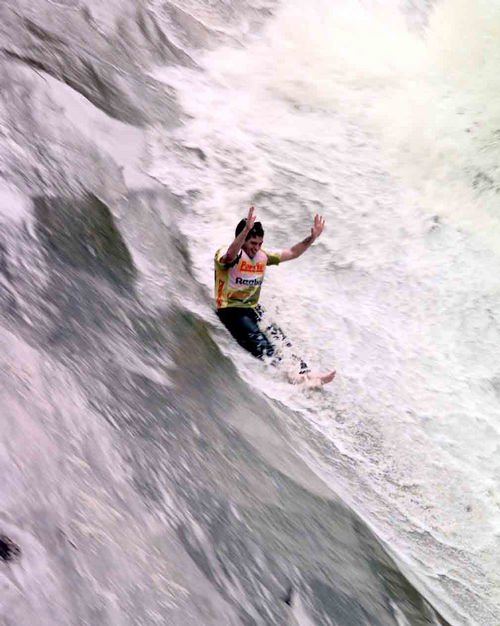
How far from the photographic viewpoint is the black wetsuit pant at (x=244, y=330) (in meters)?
4.74

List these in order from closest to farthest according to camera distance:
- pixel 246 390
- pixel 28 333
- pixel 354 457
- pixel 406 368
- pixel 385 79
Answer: pixel 28 333, pixel 246 390, pixel 354 457, pixel 406 368, pixel 385 79

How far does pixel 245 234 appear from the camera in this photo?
171 inches

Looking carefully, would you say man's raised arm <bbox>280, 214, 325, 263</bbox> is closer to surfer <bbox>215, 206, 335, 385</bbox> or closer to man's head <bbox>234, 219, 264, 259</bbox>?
surfer <bbox>215, 206, 335, 385</bbox>

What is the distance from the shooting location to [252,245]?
4.55 metres

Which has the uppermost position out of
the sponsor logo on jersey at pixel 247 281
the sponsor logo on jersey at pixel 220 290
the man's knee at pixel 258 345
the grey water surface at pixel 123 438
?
the sponsor logo on jersey at pixel 247 281

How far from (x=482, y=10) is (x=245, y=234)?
8.56 meters

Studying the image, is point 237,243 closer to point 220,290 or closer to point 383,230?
point 220,290

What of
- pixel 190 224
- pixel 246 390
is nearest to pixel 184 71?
pixel 190 224

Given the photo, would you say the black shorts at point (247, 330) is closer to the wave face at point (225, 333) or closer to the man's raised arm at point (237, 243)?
the wave face at point (225, 333)

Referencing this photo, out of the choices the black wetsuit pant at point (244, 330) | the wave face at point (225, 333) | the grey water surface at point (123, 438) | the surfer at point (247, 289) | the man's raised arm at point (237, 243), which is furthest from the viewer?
the black wetsuit pant at point (244, 330)

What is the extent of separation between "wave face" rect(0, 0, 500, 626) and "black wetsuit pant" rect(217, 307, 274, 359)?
0.09m

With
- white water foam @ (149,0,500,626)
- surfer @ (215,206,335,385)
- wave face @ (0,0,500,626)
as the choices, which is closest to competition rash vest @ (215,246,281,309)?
surfer @ (215,206,335,385)

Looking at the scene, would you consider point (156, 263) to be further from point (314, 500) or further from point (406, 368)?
point (406, 368)

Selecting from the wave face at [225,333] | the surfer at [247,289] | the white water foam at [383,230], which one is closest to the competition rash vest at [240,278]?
the surfer at [247,289]
